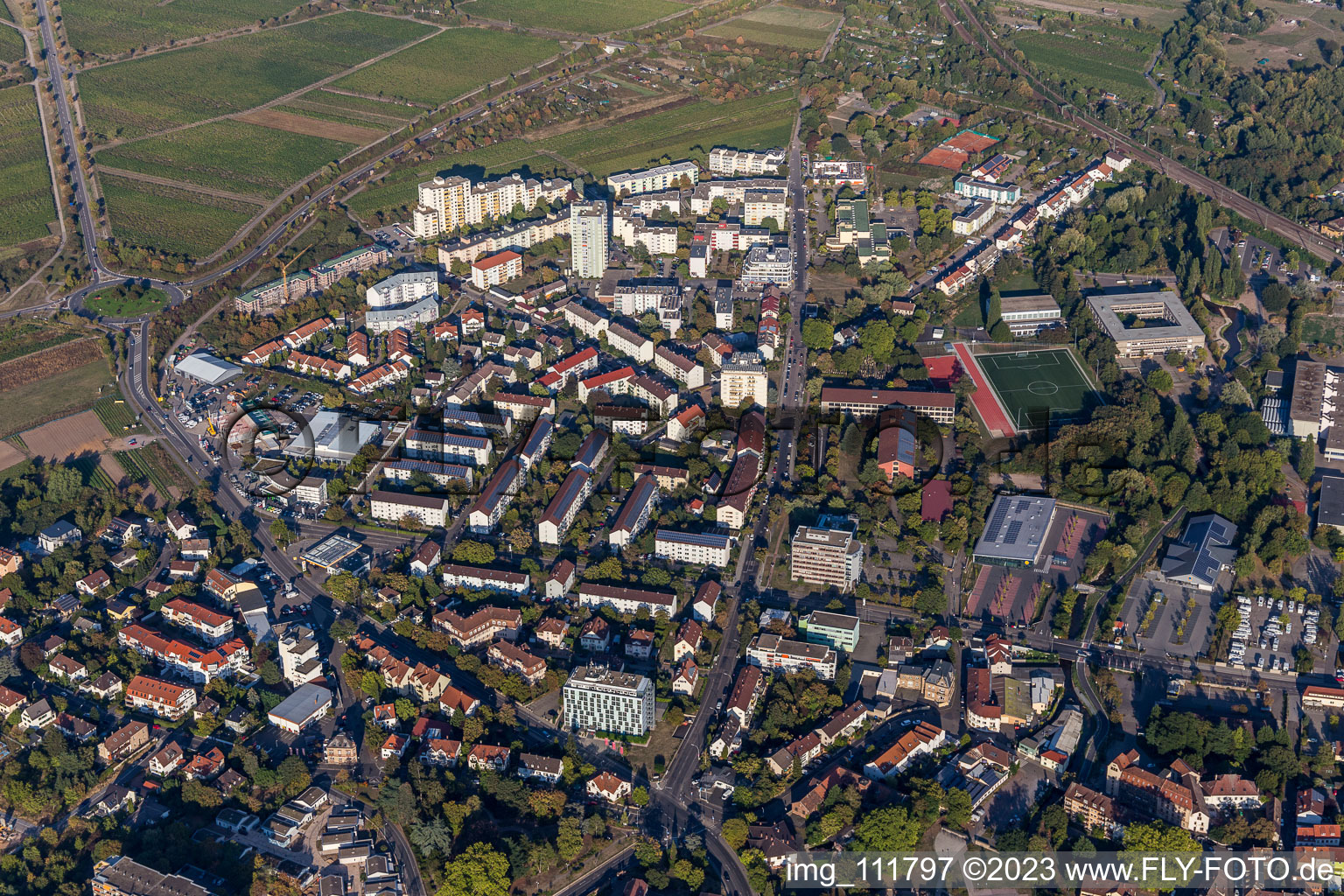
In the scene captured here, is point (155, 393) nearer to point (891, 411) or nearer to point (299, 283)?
point (299, 283)

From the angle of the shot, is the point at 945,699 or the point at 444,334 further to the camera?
the point at 444,334

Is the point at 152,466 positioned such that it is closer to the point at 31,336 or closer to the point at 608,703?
the point at 31,336

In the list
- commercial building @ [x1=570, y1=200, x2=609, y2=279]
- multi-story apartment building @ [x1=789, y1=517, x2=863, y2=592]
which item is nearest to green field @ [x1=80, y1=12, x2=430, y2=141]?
commercial building @ [x1=570, y1=200, x2=609, y2=279]

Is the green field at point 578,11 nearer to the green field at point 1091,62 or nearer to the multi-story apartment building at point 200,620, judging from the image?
the green field at point 1091,62

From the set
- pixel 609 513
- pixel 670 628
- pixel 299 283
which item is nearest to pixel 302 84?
pixel 299 283

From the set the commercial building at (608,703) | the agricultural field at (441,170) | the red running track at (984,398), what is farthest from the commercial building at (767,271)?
the commercial building at (608,703)
